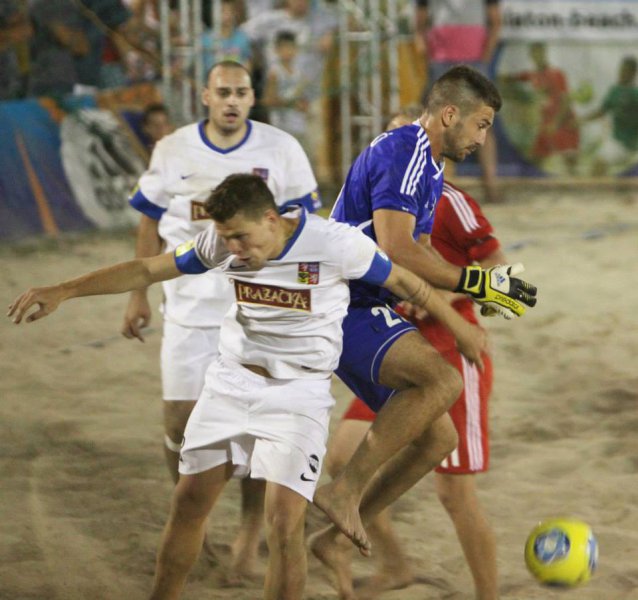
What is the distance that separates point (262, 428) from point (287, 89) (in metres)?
10.5

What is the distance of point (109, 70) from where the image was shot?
A: 1323cm

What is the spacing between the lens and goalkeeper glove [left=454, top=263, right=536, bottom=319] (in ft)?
14.4

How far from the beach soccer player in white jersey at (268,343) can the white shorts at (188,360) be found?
1.04m

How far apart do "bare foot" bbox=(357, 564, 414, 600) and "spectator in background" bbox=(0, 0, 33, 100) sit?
8335mm

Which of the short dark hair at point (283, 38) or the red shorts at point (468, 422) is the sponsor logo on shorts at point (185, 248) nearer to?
the red shorts at point (468, 422)

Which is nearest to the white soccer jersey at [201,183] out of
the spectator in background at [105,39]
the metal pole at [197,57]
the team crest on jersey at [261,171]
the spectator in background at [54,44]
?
the team crest on jersey at [261,171]

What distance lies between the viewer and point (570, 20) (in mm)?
15250

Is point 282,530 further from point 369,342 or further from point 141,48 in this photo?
point 141,48

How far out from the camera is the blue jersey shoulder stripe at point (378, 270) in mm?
4199

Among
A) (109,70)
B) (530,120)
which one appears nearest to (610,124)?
(530,120)

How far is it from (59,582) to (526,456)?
278 centimetres

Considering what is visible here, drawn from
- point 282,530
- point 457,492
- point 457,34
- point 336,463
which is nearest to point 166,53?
point 457,34

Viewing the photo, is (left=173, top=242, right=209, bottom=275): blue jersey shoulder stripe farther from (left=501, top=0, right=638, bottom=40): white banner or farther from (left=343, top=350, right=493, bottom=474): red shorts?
(left=501, top=0, right=638, bottom=40): white banner

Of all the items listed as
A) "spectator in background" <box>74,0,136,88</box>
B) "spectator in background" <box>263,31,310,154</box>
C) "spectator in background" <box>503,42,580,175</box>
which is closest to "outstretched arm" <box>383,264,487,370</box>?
"spectator in background" <box>74,0,136,88</box>
